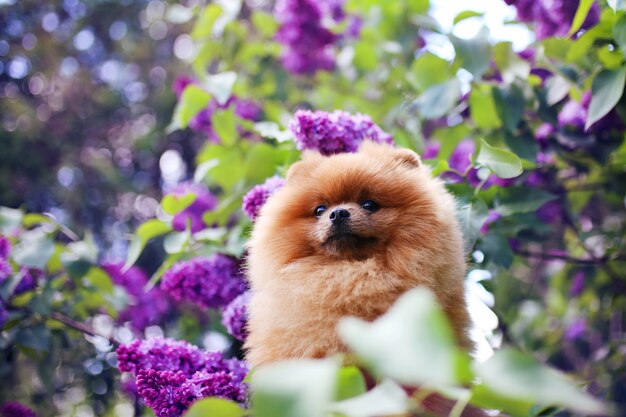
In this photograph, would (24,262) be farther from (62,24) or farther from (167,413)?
(62,24)

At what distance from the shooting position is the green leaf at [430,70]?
88.2 inches

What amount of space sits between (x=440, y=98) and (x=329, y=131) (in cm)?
52

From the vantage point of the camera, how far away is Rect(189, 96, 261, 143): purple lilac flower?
270 cm

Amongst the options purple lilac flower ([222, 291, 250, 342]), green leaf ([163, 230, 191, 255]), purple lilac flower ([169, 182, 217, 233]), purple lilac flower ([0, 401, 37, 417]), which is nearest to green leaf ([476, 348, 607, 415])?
purple lilac flower ([222, 291, 250, 342])

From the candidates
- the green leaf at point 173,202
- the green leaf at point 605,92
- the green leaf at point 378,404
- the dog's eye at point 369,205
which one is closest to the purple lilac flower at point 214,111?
the green leaf at point 173,202

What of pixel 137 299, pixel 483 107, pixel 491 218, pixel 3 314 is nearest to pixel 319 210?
pixel 491 218

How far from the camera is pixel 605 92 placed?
1839 mm

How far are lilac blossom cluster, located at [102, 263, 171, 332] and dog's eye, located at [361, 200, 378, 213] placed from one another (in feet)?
5.28

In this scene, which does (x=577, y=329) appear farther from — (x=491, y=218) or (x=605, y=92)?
(x=605, y=92)

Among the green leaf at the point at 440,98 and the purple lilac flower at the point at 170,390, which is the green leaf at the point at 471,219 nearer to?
the green leaf at the point at 440,98

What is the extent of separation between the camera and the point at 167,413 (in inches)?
55.8

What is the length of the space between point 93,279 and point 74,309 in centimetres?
17

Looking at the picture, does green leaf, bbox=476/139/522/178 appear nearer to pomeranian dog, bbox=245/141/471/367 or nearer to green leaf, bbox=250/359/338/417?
pomeranian dog, bbox=245/141/471/367

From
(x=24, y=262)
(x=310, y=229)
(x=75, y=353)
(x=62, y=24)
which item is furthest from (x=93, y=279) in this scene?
(x=62, y=24)
